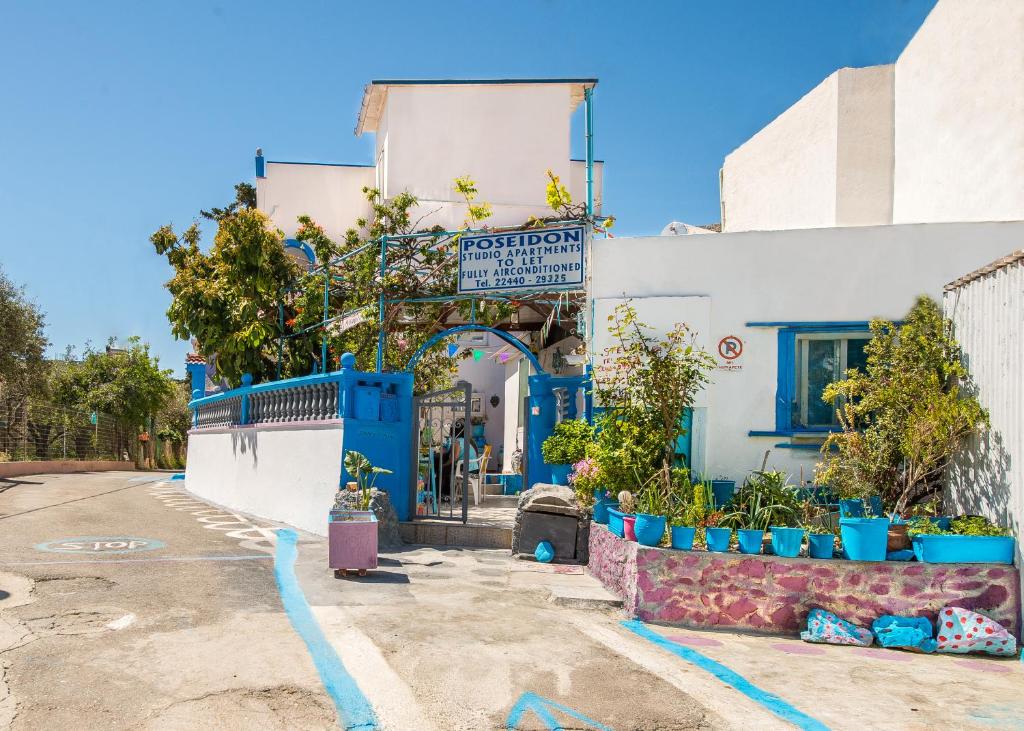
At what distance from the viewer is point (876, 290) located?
9188mm

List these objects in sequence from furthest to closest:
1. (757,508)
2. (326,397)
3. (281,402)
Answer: (281,402) → (326,397) → (757,508)

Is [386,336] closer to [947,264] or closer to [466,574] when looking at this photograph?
[466,574]

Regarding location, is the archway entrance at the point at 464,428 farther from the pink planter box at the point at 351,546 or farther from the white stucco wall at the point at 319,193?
the white stucco wall at the point at 319,193

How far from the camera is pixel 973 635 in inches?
263

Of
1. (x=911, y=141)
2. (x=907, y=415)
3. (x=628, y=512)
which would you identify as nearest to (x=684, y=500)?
(x=628, y=512)

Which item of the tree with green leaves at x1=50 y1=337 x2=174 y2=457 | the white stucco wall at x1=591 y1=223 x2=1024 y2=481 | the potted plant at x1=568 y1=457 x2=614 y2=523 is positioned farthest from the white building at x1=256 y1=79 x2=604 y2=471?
the tree with green leaves at x1=50 y1=337 x2=174 y2=457

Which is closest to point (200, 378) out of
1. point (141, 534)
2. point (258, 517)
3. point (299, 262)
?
point (299, 262)

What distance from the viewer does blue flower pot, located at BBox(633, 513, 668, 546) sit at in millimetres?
7609

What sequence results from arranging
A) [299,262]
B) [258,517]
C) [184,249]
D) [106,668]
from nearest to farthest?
[106,668] → [258,517] → [299,262] → [184,249]

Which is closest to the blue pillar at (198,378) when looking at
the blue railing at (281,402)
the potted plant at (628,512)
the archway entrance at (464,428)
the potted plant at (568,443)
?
the blue railing at (281,402)

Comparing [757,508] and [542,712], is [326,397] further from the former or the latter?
[542,712]

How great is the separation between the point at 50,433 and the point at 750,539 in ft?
86.0

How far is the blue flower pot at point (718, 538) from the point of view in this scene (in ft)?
24.1

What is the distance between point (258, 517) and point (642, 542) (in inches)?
327
